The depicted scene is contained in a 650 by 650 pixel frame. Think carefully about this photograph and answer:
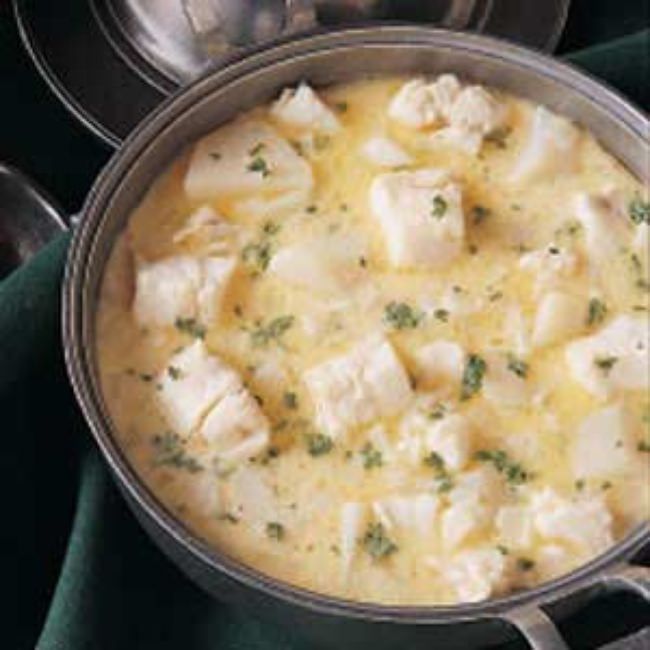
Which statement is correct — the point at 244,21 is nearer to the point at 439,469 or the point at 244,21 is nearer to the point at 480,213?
the point at 480,213

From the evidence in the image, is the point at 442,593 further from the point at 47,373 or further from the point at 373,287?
the point at 47,373

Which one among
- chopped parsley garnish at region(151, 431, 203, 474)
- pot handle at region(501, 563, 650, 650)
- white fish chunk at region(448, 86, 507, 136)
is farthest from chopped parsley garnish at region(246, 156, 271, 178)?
pot handle at region(501, 563, 650, 650)

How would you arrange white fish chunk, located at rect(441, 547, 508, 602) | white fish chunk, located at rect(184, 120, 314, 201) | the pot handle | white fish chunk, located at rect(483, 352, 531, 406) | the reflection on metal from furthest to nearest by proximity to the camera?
the reflection on metal
white fish chunk, located at rect(184, 120, 314, 201)
white fish chunk, located at rect(483, 352, 531, 406)
white fish chunk, located at rect(441, 547, 508, 602)
the pot handle

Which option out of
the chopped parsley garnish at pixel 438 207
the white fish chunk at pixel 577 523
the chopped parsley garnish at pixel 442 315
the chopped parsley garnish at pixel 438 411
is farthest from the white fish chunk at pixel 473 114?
the white fish chunk at pixel 577 523

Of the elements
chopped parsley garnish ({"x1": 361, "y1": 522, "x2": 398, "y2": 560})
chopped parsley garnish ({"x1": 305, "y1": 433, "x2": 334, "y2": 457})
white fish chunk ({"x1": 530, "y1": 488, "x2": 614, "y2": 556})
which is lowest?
chopped parsley garnish ({"x1": 361, "y1": 522, "x2": 398, "y2": 560})

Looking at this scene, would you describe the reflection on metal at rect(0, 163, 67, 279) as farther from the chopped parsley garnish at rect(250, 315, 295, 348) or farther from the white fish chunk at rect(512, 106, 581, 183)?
the white fish chunk at rect(512, 106, 581, 183)
